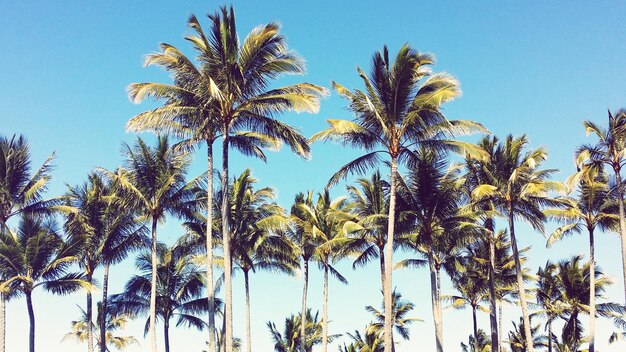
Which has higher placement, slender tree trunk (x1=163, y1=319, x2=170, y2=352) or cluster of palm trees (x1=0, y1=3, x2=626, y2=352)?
cluster of palm trees (x1=0, y1=3, x2=626, y2=352)

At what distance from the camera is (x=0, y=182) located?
27.0 meters

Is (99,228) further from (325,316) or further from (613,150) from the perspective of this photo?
(613,150)

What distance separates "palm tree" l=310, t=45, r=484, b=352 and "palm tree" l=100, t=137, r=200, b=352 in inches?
332

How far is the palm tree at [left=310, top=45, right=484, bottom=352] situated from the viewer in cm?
2138

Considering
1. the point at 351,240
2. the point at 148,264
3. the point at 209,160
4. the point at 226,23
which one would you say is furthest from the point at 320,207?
the point at 226,23

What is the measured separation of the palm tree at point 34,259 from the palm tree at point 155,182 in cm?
433

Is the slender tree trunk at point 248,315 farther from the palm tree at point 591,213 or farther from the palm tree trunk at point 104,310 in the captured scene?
the palm tree at point 591,213

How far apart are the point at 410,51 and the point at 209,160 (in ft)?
29.0

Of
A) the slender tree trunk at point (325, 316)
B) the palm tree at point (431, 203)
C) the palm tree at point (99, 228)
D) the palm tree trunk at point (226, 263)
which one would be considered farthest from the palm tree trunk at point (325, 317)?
the palm tree trunk at point (226, 263)

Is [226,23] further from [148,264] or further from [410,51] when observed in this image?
[148,264]

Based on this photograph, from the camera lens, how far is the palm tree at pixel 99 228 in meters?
29.5

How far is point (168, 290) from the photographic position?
35.2 metres

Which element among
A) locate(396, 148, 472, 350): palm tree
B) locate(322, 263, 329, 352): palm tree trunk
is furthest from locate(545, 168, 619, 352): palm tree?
locate(322, 263, 329, 352): palm tree trunk

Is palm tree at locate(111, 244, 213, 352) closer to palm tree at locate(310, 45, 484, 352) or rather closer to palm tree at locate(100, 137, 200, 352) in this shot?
palm tree at locate(100, 137, 200, 352)
